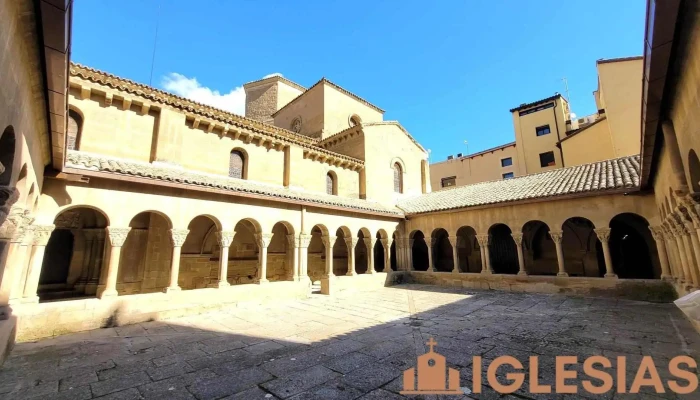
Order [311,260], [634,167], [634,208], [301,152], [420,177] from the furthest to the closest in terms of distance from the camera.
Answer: [420,177] → [311,260] → [301,152] → [634,167] → [634,208]

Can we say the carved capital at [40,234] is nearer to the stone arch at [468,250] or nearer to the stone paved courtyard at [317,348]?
the stone paved courtyard at [317,348]

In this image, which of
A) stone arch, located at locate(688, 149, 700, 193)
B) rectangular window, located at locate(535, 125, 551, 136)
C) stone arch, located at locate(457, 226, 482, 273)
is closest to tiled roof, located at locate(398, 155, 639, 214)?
stone arch, located at locate(457, 226, 482, 273)

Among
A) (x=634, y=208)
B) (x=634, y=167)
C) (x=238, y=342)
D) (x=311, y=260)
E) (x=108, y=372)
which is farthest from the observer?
(x=311, y=260)

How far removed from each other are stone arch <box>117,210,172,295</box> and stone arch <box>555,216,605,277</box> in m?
15.3

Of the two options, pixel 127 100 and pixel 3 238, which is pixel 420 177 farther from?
pixel 3 238

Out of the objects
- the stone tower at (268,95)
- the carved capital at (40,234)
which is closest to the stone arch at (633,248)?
the carved capital at (40,234)

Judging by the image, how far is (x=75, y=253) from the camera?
9672 millimetres

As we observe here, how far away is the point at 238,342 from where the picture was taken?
17.5ft

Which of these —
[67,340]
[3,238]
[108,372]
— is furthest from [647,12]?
[67,340]

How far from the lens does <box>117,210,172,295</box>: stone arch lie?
9.27 meters

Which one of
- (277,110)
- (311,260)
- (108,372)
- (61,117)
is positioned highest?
(277,110)

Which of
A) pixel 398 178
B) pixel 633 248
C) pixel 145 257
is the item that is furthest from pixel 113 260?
pixel 633 248

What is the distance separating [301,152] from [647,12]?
457 inches

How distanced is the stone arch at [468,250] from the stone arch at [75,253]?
48.6ft
